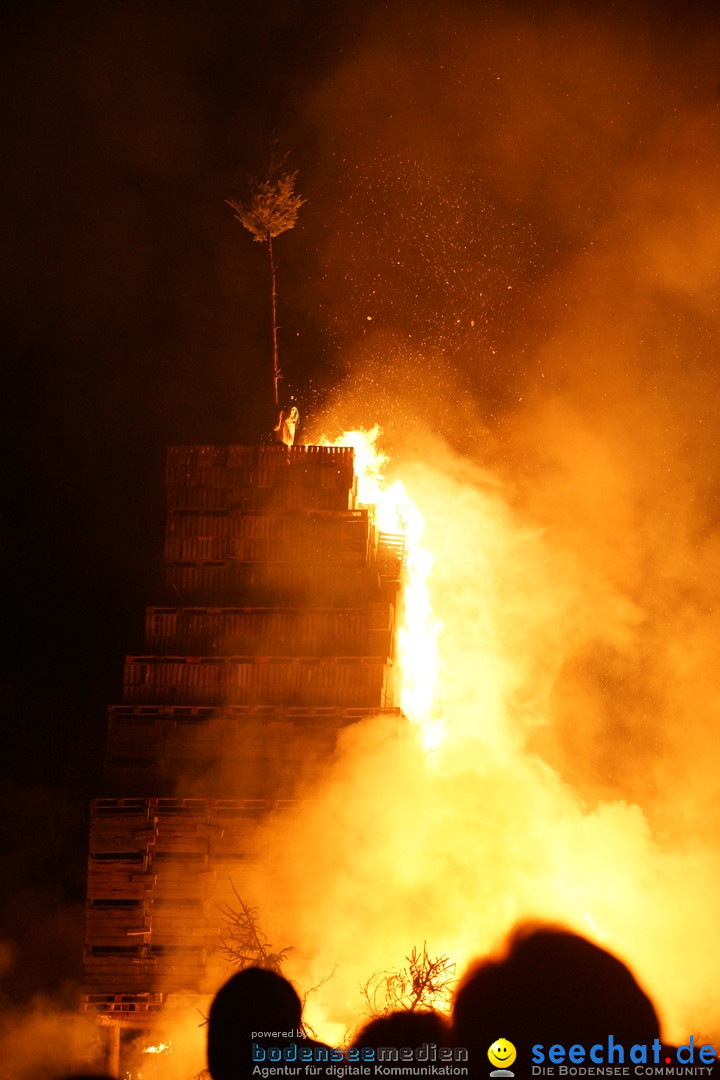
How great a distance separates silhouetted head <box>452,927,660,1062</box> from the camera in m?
5.47

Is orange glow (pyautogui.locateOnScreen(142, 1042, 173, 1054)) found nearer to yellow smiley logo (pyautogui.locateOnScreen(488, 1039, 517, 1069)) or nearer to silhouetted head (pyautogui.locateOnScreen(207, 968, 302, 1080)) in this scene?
silhouetted head (pyautogui.locateOnScreen(207, 968, 302, 1080))

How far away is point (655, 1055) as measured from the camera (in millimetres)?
5980

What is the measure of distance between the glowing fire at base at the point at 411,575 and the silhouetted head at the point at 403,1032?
17354mm

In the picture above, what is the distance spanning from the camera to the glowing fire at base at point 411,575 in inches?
Answer: 1006

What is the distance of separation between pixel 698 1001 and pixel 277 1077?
1728cm

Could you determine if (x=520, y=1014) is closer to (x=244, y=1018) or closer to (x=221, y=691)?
(x=244, y=1018)

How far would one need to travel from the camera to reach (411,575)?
2650cm

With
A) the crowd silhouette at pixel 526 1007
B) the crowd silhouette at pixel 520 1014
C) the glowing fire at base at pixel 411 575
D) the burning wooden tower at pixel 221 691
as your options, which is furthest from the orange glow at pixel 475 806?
the crowd silhouette at pixel 526 1007

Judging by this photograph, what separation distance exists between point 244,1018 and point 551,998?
6.33 ft

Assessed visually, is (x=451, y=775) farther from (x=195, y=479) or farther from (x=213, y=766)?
Answer: (x=195, y=479)

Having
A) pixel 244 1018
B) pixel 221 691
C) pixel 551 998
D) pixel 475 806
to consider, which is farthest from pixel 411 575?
pixel 551 998

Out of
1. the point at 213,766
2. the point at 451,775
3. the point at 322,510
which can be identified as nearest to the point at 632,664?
the point at 451,775

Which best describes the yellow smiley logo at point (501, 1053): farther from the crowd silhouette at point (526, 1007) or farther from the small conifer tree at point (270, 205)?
the small conifer tree at point (270, 205)

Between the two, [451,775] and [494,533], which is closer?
[451,775]
